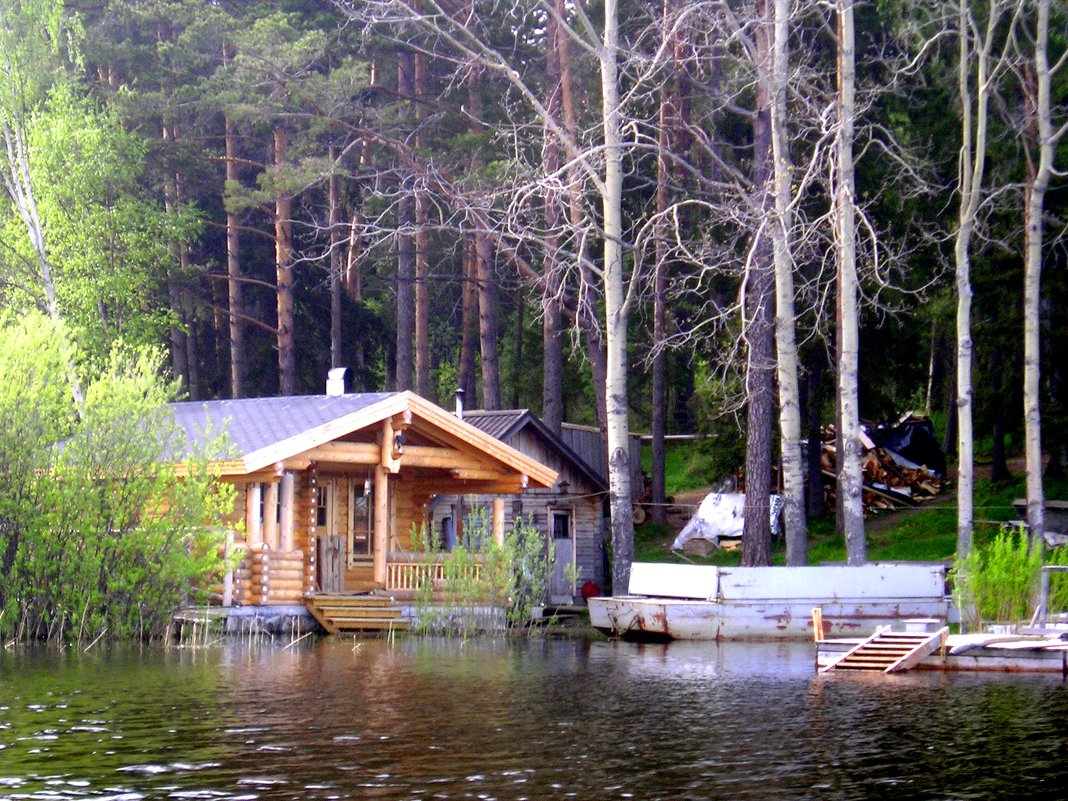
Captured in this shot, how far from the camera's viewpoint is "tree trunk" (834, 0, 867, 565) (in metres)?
24.8

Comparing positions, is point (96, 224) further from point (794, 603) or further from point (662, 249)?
point (794, 603)

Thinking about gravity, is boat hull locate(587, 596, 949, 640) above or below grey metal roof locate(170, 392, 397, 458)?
below

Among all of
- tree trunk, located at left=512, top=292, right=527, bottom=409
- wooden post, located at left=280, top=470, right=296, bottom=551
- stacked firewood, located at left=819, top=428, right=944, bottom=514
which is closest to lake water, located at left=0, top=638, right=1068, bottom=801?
wooden post, located at left=280, top=470, right=296, bottom=551

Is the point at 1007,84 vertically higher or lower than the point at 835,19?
lower

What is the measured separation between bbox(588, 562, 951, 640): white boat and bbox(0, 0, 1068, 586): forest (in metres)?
1.93

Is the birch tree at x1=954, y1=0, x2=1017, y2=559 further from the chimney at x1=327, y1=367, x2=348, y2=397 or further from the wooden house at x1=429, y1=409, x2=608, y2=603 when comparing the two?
the chimney at x1=327, y1=367, x2=348, y2=397

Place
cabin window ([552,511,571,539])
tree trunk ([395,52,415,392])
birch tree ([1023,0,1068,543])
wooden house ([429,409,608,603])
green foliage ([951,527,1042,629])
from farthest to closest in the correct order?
tree trunk ([395,52,415,392])
cabin window ([552,511,571,539])
wooden house ([429,409,608,603])
birch tree ([1023,0,1068,543])
green foliage ([951,527,1042,629])

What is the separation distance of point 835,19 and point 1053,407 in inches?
405

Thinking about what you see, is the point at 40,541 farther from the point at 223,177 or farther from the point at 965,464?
→ the point at 223,177

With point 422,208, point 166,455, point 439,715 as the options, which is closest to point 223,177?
point 422,208

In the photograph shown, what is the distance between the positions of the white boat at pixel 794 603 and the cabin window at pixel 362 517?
663 centimetres

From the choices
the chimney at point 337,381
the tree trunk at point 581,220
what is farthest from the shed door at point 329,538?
the tree trunk at point 581,220

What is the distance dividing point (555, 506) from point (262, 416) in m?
10.00

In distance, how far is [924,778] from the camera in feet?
33.0
